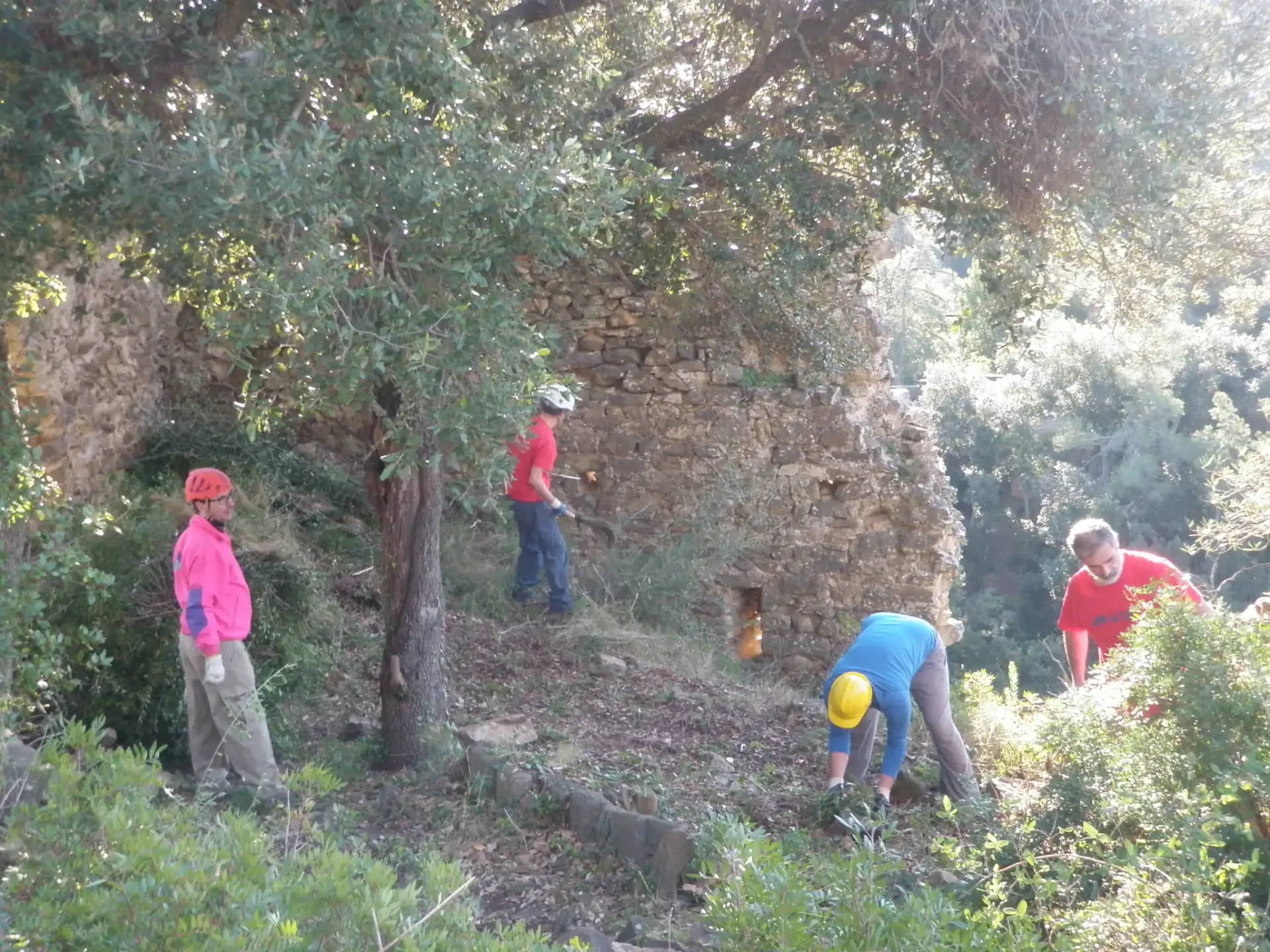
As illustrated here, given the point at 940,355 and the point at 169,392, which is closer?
the point at 169,392

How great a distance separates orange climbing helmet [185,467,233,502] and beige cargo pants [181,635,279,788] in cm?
62

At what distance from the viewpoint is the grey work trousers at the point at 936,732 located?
5.47 meters

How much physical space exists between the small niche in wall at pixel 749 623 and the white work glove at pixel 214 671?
5.10 meters

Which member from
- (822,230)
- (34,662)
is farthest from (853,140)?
(34,662)

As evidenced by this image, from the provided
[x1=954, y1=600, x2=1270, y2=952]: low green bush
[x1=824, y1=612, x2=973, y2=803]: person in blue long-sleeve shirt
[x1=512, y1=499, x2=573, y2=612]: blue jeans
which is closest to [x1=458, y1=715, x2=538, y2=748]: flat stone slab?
[x1=824, y1=612, x2=973, y2=803]: person in blue long-sleeve shirt

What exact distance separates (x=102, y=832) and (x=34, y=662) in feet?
6.70

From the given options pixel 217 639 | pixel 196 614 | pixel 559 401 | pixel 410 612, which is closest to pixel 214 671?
pixel 217 639

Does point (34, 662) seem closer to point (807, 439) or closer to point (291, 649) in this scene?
point (291, 649)

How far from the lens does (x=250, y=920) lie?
88.7 inches

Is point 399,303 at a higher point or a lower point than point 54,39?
lower

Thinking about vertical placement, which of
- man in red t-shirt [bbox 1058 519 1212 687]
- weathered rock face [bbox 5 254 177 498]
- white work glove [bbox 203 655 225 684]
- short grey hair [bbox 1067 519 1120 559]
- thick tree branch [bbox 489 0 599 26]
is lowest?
white work glove [bbox 203 655 225 684]

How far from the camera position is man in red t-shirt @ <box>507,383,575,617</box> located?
7523 mm

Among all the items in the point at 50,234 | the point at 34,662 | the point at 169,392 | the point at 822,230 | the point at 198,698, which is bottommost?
the point at 198,698

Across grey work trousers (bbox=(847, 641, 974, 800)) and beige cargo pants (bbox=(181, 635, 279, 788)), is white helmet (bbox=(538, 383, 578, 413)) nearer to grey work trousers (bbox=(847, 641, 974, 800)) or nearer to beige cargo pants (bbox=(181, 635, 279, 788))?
beige cargo pants (bbox=(181, 635, 279, 788))
